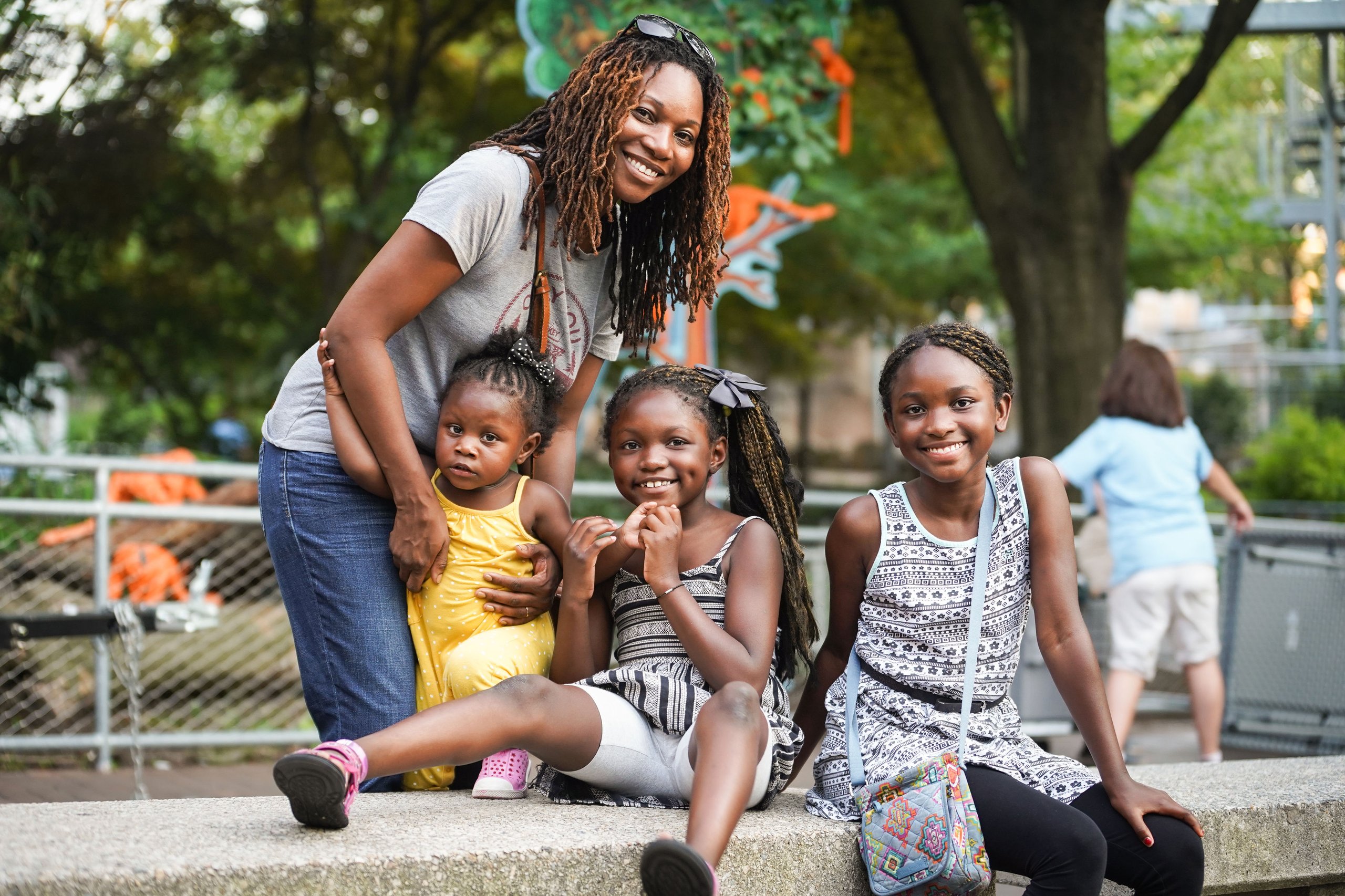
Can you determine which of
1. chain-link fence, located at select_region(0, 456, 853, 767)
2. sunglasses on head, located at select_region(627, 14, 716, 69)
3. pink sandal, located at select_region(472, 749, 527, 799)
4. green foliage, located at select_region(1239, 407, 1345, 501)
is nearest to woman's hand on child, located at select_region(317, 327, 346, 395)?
pink sandal, located at select_region(472, 749, 527, 799)

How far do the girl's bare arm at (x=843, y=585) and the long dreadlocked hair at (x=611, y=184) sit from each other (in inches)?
25.9

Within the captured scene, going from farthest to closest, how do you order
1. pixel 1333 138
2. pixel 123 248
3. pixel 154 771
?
pixel 1333 138 → pixel 123 248 → pixel 154 771

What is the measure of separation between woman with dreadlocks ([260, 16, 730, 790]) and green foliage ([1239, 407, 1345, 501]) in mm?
9566

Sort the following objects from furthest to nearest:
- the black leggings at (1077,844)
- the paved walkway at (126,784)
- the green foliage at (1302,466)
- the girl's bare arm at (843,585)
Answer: the green foliage at (1302,466)
the paved walkway at (126,784)
the girl's bare arm at (843,585)
the black leggings at (1077,844)

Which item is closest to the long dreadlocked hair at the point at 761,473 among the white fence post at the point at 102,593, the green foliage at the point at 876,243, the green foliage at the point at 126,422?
the white fence post at the point at 102,593

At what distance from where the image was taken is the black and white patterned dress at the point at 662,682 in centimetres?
278

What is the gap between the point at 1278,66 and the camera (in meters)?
20.9

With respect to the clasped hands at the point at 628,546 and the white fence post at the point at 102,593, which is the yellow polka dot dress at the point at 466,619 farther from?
the white fence post at the point at 102,593

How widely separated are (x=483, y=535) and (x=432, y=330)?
478mm

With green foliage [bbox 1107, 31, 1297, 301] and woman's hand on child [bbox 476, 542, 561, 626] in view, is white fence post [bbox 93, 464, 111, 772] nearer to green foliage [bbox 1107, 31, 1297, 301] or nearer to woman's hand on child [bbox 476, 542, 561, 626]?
woman's hand on child [bbox 476, 542, 561, 626]

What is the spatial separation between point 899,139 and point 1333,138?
4549 mm

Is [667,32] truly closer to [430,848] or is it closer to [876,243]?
[430,848]

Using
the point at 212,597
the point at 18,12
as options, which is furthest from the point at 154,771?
the point at 18,12

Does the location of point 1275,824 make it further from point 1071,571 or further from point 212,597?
point 212,597
